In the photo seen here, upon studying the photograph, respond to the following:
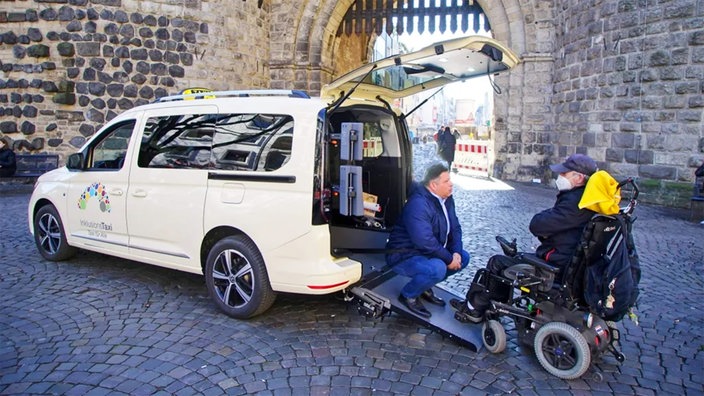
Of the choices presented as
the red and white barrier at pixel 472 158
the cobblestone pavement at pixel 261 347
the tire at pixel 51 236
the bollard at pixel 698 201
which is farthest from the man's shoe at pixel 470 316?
the red and white barrier at pixel 472 158

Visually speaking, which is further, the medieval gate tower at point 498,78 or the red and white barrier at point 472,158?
the red and white barrier at point 472,158

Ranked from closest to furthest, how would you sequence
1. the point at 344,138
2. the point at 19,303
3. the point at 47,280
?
the point at 344,138 → the point at 19,303 → the point at 47,280

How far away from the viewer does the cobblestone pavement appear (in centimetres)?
331

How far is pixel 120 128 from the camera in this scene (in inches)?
213

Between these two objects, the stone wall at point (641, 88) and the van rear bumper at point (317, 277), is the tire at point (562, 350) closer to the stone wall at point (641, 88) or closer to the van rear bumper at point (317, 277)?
the van rear bumper at point (317, 277)

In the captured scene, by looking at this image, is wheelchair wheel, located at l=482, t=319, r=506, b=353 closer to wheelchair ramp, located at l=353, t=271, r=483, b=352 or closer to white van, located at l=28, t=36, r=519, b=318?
wheelchair ramp, located at l=353, t=271, r=483, b=352

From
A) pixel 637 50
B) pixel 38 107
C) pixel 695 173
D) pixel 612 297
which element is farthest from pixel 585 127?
pixel 38 107

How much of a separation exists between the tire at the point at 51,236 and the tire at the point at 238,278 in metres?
2.42

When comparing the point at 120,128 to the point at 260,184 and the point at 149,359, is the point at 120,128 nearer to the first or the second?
the point at 260,184

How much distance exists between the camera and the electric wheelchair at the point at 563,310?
336cm

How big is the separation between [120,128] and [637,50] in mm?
10147

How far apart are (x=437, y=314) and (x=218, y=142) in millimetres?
2292

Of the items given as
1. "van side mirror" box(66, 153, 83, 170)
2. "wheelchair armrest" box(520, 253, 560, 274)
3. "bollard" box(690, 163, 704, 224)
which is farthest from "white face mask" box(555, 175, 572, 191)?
"bollard" box(690, 163, 704, 224)

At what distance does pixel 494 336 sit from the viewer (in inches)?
147
